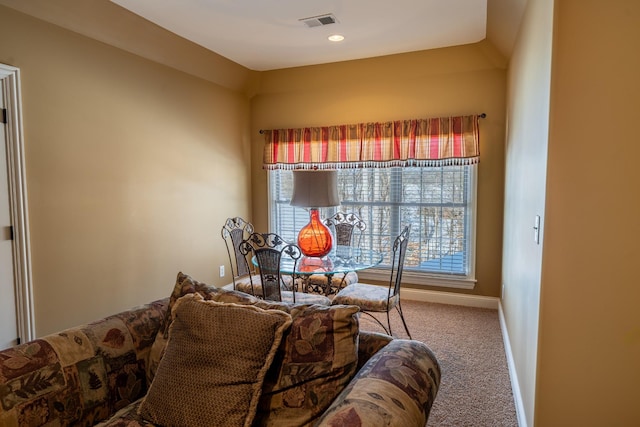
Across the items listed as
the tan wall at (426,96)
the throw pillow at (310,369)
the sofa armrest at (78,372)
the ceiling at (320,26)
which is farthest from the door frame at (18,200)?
the tan wall at (426,96)

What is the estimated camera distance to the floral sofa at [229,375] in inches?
50.7

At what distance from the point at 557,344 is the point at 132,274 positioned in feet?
10.6

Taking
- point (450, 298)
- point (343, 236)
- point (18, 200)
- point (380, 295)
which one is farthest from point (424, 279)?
point (18, 200)

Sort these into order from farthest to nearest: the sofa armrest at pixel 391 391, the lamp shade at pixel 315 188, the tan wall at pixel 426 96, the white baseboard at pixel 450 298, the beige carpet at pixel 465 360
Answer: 1. the white baseboard at pixel 450 298
2. the tan wall at pixel 426 96
3. the lamp shade at pixel 315 188
4. the beige carpet at pixel 465 360
5. the sofa armrest at pixel 391 391

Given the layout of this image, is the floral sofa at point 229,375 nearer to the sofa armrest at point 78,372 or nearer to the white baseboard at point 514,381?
the sofa armrest at point 78,372

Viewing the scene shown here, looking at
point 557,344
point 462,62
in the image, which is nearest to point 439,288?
point 462,62

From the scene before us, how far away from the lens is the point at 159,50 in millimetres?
3604

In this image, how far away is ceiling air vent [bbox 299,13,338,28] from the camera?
317 cm

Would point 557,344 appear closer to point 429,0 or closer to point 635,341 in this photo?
point 635,341

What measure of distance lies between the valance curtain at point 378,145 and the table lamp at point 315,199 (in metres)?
1.28

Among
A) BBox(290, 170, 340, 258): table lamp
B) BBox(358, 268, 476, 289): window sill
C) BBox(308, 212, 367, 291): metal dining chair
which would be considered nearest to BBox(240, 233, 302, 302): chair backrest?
BBox(290, 170, 340, 258): table lamp

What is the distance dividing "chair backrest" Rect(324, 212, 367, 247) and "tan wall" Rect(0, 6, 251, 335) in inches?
54.5

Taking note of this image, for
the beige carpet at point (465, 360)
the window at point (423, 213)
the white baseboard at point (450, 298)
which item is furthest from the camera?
the window at point (423, 213)

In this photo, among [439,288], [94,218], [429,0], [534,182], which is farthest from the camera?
[439,288]
